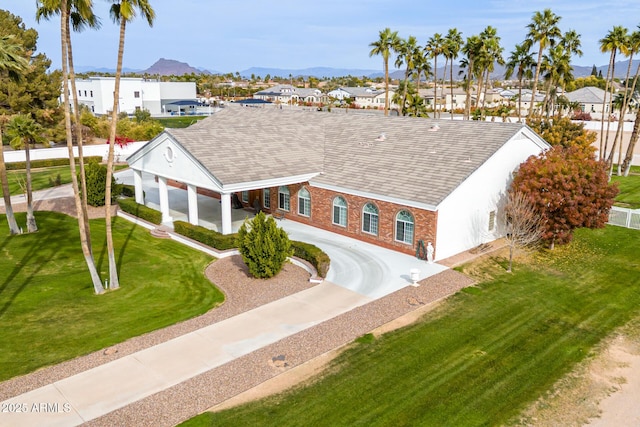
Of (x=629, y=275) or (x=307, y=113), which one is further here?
(x=307, y=113)

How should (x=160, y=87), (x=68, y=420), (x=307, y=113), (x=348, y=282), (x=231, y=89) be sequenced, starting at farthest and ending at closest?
1. (x=231, y=89)
2. (x=160, y=87)
3. (x=307, y=113)
4. (x=348, y=282)
5. (x=68, y=420)

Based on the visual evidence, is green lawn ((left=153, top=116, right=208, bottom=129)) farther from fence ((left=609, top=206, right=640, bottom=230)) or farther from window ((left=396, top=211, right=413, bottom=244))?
fence ((left=609, top=206, right=640, bottom=230))

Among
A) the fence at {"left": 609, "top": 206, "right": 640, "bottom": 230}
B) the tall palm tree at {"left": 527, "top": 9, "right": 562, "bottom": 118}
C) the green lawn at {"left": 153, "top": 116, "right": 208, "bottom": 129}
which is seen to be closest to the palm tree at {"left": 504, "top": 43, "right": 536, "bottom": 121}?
the tall palm tree at {"left": 527, "top": 9, "right": 562, "bottom": 118}

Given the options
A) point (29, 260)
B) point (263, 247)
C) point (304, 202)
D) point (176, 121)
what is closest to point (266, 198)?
point (304, 202)

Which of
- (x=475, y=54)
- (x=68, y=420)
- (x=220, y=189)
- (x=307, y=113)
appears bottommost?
(x=68, y=420)

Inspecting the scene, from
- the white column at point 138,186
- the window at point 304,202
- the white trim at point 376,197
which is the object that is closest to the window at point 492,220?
the white trim at point 376,197

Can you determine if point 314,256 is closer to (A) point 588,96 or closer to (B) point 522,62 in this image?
(B) point 522,62

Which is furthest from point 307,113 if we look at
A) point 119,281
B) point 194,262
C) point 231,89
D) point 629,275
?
point 231,89

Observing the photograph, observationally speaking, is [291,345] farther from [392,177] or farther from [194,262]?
[392,177]
